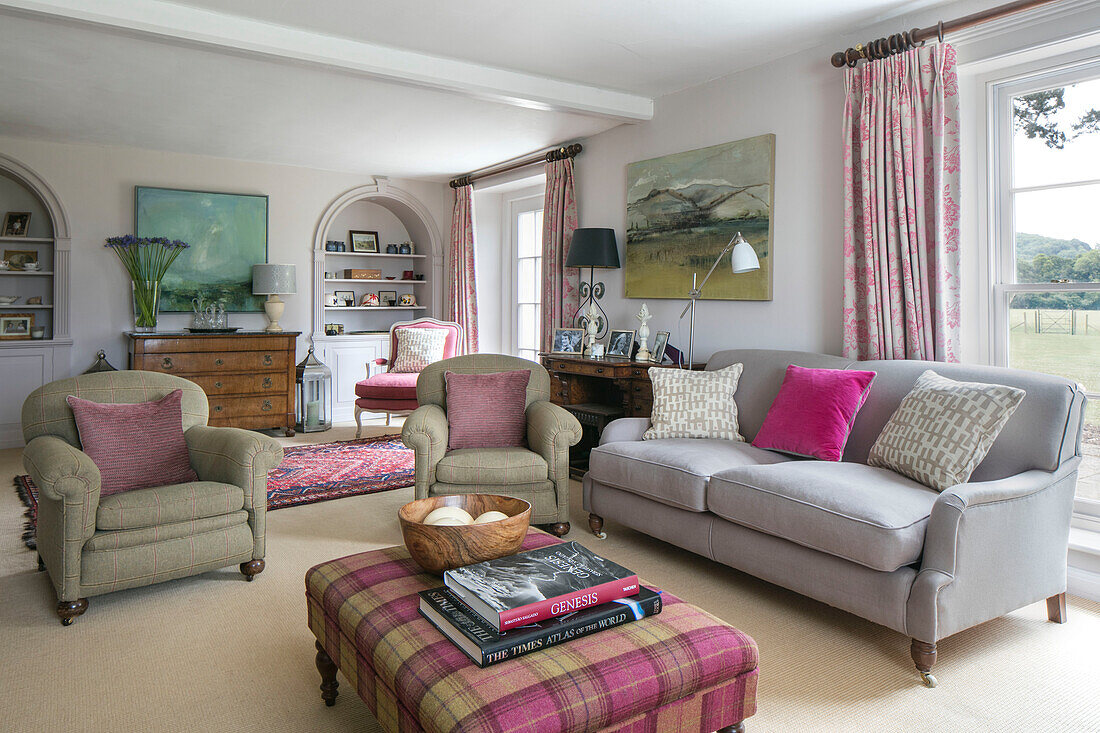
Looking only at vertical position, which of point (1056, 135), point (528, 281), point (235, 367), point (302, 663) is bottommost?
point (302, 663)

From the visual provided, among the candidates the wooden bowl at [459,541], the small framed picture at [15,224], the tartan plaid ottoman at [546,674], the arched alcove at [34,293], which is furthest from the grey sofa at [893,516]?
the small framed picture at [15,224]

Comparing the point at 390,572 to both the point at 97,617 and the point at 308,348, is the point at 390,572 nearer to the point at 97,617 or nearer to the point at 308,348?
the point at 97,617

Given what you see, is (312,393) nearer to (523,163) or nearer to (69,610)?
(523,163)

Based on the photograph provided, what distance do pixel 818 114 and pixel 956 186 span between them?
3.03ft

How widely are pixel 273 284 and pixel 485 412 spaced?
3.60 meters

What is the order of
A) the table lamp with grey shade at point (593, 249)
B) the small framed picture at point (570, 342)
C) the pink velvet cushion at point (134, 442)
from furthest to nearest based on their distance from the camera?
1. the small framed picture at point (570, 342)
2. the table lamp with grey shade at point (593, 249)
3. the pink velvet cushion at point (134, 442)

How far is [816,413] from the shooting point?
10.3 ft

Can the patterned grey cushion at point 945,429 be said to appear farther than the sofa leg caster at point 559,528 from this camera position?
No

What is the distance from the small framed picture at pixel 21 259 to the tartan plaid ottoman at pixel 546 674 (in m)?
5.52

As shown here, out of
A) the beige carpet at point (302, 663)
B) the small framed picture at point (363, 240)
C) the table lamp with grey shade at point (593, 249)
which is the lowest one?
the beige carpet at point (302, 663)

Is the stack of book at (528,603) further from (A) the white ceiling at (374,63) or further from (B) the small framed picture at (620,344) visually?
(B) the small framed picture at (620,344)

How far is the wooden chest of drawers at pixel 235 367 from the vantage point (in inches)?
230

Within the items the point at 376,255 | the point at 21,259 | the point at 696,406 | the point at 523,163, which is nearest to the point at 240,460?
the point at 696,406

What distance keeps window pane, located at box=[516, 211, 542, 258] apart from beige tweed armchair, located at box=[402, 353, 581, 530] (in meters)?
3.28
